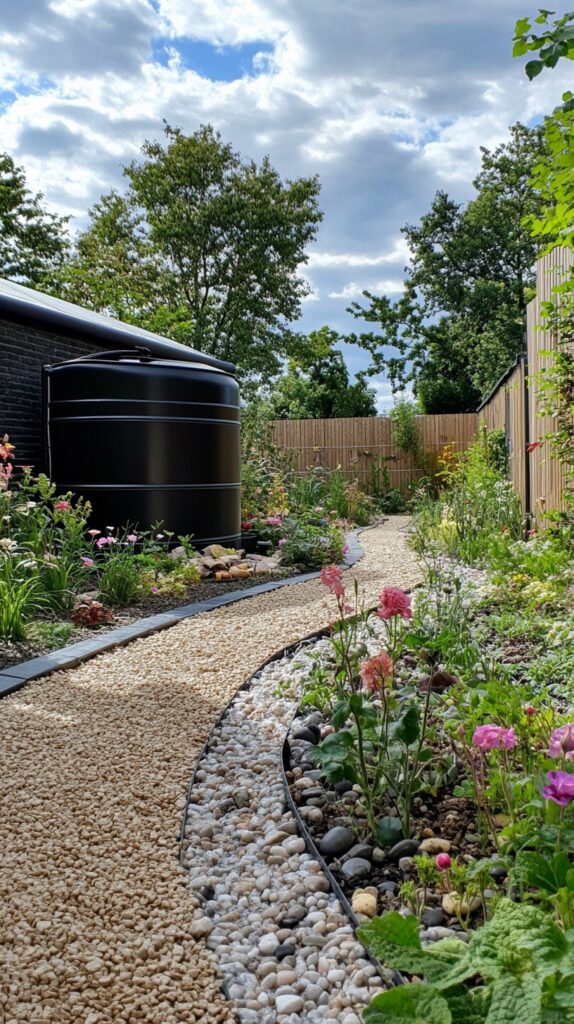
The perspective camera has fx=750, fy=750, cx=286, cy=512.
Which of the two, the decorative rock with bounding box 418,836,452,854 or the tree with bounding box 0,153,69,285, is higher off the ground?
the tree with bounding box 0,153,69,285

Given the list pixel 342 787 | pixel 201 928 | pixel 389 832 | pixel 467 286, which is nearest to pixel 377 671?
pixel 389 832

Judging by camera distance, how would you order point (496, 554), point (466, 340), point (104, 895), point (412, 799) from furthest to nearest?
point (466, 340), point (496, 554), point (412, 799), point (104, 895)

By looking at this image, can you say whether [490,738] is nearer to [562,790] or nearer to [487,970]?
[562,790]

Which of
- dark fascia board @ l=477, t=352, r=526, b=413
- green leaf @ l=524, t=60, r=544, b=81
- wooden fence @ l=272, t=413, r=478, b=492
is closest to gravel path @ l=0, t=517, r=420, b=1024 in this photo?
green leaf @ l=524, t=60, r=544, b=81

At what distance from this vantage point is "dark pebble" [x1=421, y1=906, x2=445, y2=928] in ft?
5.23

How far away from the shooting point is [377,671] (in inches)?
77.5

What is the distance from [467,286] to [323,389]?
17.2 ft

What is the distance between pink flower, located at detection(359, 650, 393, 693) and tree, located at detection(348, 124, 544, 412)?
1883 centimetres

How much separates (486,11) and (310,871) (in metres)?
3.71

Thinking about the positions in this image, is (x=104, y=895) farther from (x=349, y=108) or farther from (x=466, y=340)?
(x=466, y=340)

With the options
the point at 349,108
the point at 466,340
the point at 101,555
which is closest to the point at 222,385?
the point at 101,555

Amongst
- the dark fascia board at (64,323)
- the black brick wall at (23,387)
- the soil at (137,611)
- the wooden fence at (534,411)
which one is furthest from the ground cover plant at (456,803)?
the dark fascia board at (64,323)

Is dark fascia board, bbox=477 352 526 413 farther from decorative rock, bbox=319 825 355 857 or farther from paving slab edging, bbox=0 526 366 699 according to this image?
decorative rock, bbox=319 825 355 857

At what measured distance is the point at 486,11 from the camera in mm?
3486
